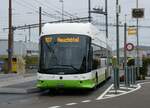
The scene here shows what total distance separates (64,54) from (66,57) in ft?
0.69

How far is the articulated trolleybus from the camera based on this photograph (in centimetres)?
2509

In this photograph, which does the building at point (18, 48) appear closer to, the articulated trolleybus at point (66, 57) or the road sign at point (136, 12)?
the road sign at point (136, 12)

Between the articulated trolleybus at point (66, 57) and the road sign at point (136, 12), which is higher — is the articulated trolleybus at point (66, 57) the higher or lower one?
the lower one

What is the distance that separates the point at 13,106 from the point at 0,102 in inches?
83.4

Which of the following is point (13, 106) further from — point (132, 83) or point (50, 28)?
point (132, 83)

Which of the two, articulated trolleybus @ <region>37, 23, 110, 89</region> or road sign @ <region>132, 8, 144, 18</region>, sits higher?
road sign @ <region>132, 8, 144, 18</region>

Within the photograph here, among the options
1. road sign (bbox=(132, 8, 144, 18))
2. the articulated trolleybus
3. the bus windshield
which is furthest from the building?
the bus windshield

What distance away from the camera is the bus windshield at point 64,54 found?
25219 millimetres

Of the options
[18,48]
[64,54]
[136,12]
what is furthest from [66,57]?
[18,48]

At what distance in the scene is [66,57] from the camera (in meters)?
25.4

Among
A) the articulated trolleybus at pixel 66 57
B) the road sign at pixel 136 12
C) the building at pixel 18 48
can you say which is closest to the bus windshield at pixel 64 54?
the articulated trolleybus at pixel 66 57

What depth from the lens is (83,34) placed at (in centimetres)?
2606

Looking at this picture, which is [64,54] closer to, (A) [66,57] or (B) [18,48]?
(A) [66,57]

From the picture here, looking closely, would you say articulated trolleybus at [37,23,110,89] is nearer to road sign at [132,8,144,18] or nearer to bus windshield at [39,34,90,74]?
bus windshield at [39,34,90,74]
